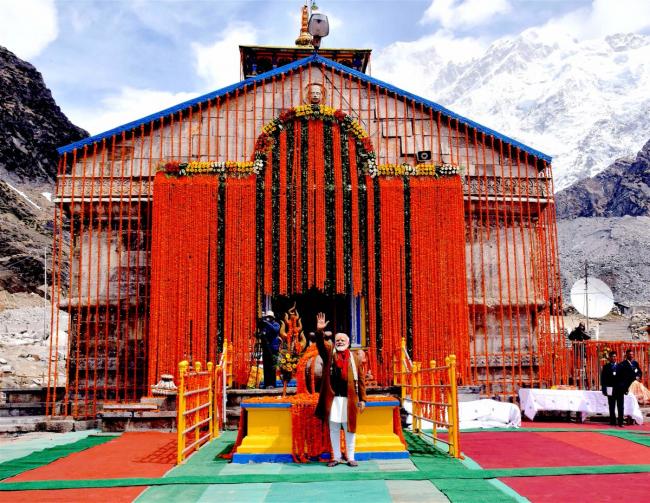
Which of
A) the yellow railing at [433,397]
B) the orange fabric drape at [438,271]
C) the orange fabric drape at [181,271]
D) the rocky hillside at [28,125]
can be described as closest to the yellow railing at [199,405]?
the orange fabric drape at [181,271]

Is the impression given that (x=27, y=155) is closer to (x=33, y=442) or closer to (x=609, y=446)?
(x=33, y=442)

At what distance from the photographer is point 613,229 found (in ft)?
261

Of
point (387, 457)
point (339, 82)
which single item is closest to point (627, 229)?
point (339, 82)

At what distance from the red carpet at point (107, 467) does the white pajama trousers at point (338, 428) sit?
206 centimetres

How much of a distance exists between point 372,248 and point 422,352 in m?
2.49

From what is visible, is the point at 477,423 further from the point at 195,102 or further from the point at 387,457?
the point at 195,102

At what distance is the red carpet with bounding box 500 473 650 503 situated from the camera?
6.64 metres

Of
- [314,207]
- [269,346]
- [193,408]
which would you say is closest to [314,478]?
[193,408]

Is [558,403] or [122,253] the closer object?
[558,403]

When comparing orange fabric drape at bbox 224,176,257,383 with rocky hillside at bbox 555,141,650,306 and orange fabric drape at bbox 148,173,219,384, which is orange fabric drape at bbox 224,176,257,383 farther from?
rocky hillside at bbox 555,141,650,306

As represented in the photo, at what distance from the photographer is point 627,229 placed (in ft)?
258

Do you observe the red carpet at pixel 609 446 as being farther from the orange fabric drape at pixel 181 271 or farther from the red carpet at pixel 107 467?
the orange fabric drape at pixel 181 271

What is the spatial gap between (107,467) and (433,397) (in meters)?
Answer: 4.87

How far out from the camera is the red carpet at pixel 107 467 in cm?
700
